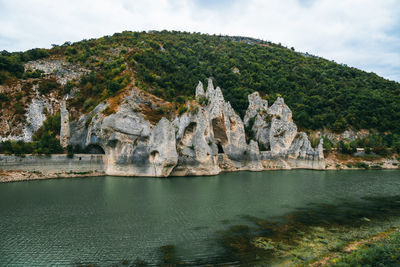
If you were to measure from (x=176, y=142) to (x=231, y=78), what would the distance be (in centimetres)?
4065

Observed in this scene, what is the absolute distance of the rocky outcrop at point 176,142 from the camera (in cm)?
4116

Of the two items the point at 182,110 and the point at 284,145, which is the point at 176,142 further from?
the point at 284,145

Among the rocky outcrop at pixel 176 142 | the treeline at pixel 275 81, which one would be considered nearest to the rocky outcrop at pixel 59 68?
the treeline at pixel 275 81

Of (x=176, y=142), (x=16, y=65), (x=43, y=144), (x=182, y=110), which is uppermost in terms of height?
(x=16, y=65)

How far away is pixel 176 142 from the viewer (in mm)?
43375

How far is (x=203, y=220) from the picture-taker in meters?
A: 19.2

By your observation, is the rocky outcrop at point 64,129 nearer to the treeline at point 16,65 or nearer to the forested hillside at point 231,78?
the forested hillside at point 231,78

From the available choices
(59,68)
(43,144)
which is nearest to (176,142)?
(43,144)

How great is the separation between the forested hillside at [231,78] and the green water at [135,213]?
2615cm

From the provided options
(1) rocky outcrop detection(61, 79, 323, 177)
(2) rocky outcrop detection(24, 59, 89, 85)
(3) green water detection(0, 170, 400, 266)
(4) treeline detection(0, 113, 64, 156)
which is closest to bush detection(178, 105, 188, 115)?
(1) rocky outcrop detection(61, 79, 323, 177)

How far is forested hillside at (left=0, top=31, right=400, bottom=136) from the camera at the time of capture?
57281mm

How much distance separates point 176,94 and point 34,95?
3018 centimetres

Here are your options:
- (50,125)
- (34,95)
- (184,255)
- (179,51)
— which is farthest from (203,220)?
(179,51)

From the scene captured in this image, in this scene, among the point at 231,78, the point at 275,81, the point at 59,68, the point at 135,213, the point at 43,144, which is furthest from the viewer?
the point at 275,81
